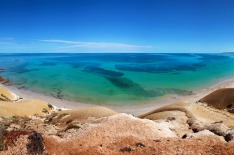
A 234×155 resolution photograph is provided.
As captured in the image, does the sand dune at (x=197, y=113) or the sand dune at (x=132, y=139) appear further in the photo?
the sand dune at (x=197, y=113)

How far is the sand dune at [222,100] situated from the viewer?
126 ft

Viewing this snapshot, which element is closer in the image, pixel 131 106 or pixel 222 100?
pixel 222 100

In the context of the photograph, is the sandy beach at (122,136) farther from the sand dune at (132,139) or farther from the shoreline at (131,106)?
the shoreline at (131,106)

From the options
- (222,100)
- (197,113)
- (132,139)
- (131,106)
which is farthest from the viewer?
(131,106)

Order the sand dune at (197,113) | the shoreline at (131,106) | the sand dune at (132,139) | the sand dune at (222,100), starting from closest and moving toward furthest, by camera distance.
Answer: the sand dune at (132,139)
the sand dune at (197,113)
the sand dune at (222,100)
the shoreline at (131,106)

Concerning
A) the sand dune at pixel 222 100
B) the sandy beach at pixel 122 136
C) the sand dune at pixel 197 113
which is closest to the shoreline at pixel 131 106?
the sand dune at pixel 222 100

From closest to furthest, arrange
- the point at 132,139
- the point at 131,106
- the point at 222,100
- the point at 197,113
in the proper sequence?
the point at 132,139 → the point at 197,113 → the point at 222,100 → the point at 131,106

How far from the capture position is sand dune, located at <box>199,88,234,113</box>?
126 ft

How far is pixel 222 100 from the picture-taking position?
39969 mm

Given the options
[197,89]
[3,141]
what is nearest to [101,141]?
[3,141]

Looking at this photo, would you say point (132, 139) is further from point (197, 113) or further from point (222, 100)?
point (222, 100)

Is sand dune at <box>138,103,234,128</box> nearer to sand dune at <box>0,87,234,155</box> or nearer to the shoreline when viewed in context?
sand dune at <box>0,87,234,155</box>

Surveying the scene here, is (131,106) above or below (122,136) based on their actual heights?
below

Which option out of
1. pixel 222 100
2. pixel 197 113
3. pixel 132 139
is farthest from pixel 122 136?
pixel 222 100
